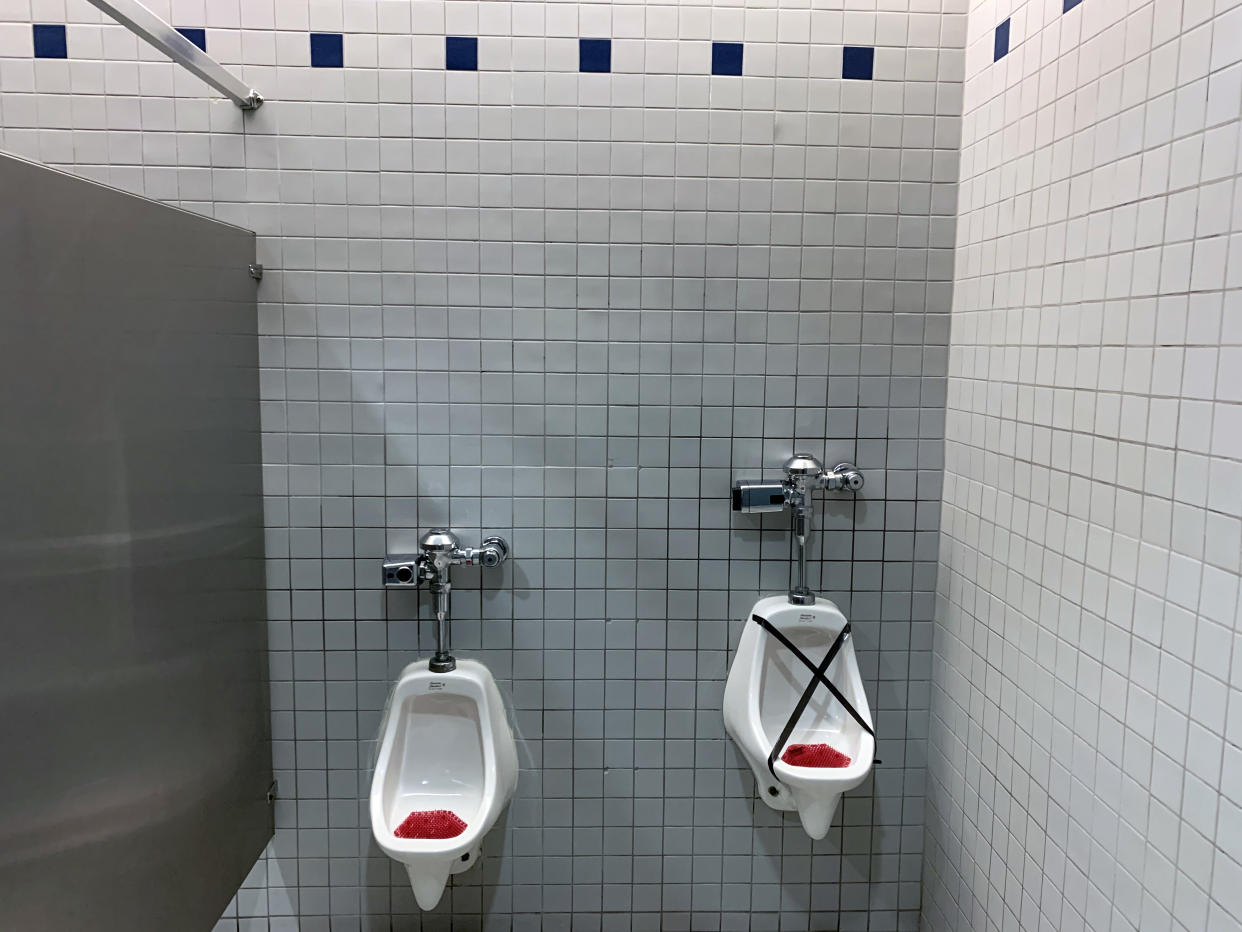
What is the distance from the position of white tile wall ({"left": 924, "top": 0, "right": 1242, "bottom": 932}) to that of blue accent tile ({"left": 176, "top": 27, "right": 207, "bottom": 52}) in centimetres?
166

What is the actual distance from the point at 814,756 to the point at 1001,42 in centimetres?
153

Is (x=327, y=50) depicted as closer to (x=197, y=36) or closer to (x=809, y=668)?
(x=197, y=36)

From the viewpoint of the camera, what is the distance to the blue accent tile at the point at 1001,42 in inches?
66.4

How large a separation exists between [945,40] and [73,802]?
2.16 metres

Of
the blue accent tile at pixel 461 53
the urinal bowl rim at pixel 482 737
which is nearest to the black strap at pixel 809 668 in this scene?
the urinal bowl rim at pixel 482 737

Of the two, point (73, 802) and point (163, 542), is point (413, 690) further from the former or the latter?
point (73, 802)

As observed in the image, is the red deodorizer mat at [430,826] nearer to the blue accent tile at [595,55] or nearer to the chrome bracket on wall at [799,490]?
the chrome bracket on wall at [799,490]

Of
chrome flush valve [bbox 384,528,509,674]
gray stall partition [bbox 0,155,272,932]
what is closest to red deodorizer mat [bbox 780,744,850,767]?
chrome flush valve [bbox 384,528,509,674]

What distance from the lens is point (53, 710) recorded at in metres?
1.13

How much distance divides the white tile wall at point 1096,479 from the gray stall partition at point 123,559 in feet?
5.05

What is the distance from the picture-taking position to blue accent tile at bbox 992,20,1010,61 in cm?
169

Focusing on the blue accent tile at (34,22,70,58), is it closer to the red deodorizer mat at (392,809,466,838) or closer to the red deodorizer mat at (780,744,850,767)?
the red deodorizer mat at (392,809,466,838)

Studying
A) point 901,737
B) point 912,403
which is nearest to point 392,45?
point 912,403

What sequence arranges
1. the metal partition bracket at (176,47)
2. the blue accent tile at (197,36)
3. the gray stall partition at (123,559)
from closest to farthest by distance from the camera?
1. the gray stall partition at (123,559)
2. the metal partition bracket at (176,47)
3. the blue accent tile at (197,36)
